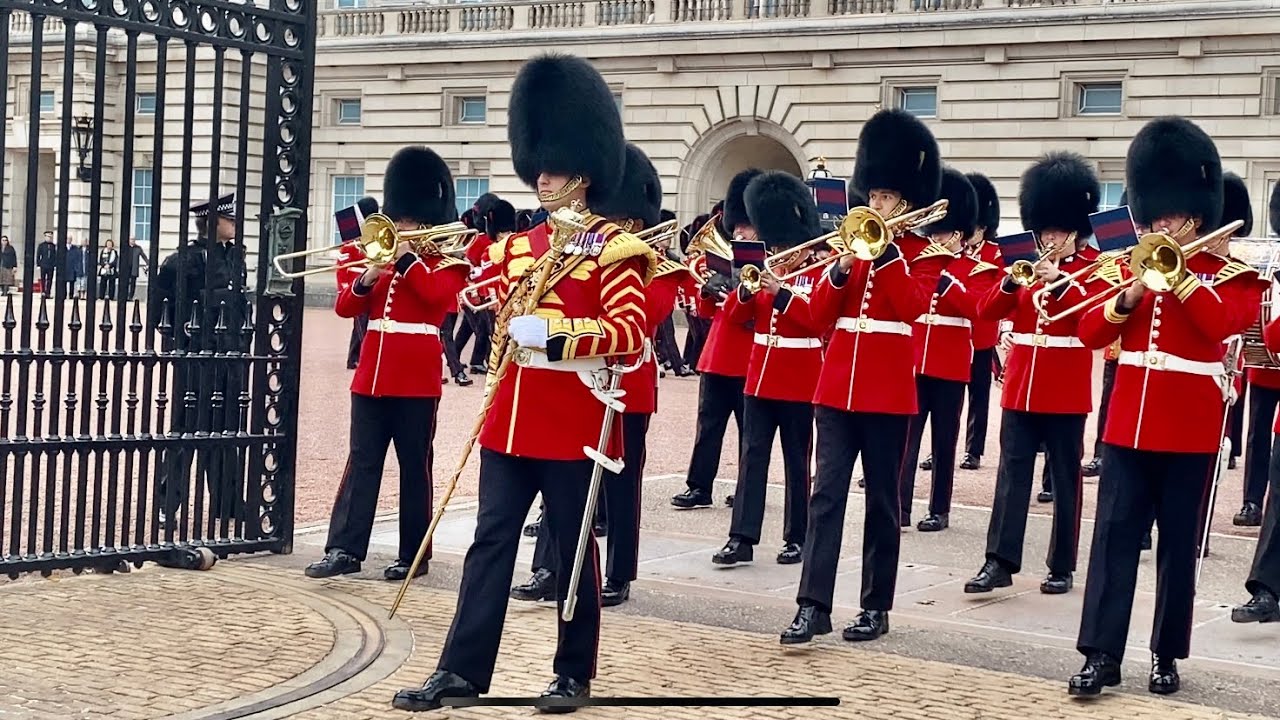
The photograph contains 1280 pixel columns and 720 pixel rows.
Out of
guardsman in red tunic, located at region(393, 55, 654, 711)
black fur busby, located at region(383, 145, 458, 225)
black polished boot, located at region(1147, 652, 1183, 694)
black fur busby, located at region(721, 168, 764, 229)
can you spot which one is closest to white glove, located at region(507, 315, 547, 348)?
guardsman in red tunic, located at region(393, 55, 654, 711)

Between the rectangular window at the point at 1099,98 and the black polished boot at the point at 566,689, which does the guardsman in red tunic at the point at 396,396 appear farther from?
the rectangular window at the point at 1099,98

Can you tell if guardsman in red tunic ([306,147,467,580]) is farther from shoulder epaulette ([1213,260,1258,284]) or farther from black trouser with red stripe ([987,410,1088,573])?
shoulder epaulette ([1213,260,1258,284])

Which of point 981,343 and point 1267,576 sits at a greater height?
point 981,343

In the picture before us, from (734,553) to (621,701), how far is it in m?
2.46

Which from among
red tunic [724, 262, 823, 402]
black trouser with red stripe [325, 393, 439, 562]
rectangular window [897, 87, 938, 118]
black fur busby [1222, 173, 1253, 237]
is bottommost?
black trouser with red stripe [325, 393, 439, 562]

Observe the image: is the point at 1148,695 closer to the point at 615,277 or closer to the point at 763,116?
the point at 615,277

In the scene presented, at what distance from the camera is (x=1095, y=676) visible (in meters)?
5.02

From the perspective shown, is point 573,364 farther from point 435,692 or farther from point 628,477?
point 628,477

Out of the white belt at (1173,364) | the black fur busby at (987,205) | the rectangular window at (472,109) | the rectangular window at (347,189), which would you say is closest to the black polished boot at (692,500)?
the black fur busby at (987,205)

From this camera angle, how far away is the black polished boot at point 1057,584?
21.9 ft

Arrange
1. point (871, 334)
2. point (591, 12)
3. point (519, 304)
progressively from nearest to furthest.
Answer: point (519, 304)
point (871, 334)
point (591, 12)

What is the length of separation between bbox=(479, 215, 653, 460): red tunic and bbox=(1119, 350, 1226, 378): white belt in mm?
1472

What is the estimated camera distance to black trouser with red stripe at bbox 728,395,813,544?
7039 mm

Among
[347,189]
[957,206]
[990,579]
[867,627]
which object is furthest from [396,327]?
[347,189]
